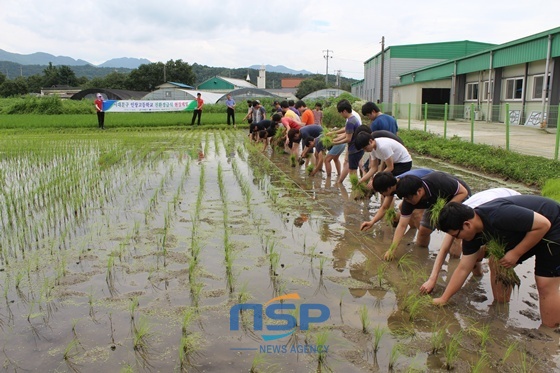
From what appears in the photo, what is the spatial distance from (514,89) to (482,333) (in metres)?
18.2

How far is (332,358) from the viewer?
102 inches

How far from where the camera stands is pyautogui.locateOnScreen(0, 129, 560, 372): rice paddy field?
260 cm

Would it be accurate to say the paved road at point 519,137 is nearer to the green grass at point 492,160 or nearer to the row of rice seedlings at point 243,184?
the green grass at point 492,160

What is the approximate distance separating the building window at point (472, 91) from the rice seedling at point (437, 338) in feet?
69.5

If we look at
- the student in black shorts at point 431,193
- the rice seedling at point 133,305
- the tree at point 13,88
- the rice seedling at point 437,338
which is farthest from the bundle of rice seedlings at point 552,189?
the tree at point 13,88

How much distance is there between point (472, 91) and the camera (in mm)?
22141

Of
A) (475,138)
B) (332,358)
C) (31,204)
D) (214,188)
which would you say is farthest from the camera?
(475,138)

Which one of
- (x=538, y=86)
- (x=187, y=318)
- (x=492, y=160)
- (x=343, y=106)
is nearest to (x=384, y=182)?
(x=187, y=318)

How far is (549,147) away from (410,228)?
23.2ft

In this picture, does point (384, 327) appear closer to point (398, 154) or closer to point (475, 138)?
point (398, 154)

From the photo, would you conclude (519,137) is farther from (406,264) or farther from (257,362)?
(257,362)

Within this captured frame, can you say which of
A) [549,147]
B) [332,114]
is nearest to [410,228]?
[549,147]

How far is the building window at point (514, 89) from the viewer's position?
1797cm

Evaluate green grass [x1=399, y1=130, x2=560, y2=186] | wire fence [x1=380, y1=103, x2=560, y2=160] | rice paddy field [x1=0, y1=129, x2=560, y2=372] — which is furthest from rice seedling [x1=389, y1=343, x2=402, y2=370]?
wire fence [x1=380, y1=103, x2=560, y2=160]
